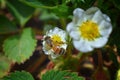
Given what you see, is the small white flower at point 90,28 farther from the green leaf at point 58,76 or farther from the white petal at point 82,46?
the green leaf at point 58,76

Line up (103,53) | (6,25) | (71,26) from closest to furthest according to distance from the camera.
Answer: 1. (71,26)
2. (103,53)
3. (6,25)

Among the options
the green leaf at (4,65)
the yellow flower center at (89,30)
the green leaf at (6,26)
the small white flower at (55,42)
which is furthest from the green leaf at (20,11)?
the yellow flower center at (89,30)

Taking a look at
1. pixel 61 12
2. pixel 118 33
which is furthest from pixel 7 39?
pixel 118 33

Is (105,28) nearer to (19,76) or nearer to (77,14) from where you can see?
(77,14)

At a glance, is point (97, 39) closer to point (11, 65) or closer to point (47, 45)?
point (47, 45)

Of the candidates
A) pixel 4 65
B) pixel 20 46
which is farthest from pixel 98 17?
pixel 4 65

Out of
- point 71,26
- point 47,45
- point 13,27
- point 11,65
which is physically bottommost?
point 11,65

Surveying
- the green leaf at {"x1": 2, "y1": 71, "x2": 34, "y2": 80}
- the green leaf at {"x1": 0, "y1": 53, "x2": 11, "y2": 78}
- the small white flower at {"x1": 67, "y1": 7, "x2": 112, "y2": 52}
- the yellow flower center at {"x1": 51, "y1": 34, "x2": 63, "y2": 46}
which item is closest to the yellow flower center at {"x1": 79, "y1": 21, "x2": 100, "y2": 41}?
the small white flower at {"x1": 67, "y1": 7, "x2": 112, "y2": 52}

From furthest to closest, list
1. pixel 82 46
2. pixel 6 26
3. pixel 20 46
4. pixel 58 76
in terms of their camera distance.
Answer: pixel 6 26 < pixel 20 46 < pixel 58 76 < pixel 82 46
